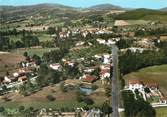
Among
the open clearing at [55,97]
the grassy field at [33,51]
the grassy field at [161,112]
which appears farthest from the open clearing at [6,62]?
the grassy field at [161,112]

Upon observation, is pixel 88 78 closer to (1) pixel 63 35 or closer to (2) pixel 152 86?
(2) pixel 152 86

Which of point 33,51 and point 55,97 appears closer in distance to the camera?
point 55,97

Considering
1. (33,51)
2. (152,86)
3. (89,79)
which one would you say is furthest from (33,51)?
(152,86)

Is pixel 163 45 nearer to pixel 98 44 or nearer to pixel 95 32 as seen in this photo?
pixel 98 44

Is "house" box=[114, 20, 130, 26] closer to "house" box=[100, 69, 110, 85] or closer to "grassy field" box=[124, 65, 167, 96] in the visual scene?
"grassy field" box=[124, 65, 167, 96]

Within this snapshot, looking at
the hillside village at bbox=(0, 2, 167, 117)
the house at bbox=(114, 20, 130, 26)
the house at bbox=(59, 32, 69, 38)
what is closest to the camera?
the hillside village at bbox=(0, 2, 167, 117)

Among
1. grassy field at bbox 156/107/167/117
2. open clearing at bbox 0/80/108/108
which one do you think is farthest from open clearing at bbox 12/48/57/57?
grassy field at bbox 156/107/167/117

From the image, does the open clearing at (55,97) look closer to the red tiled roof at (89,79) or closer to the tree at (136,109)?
the tree at (136,109)
